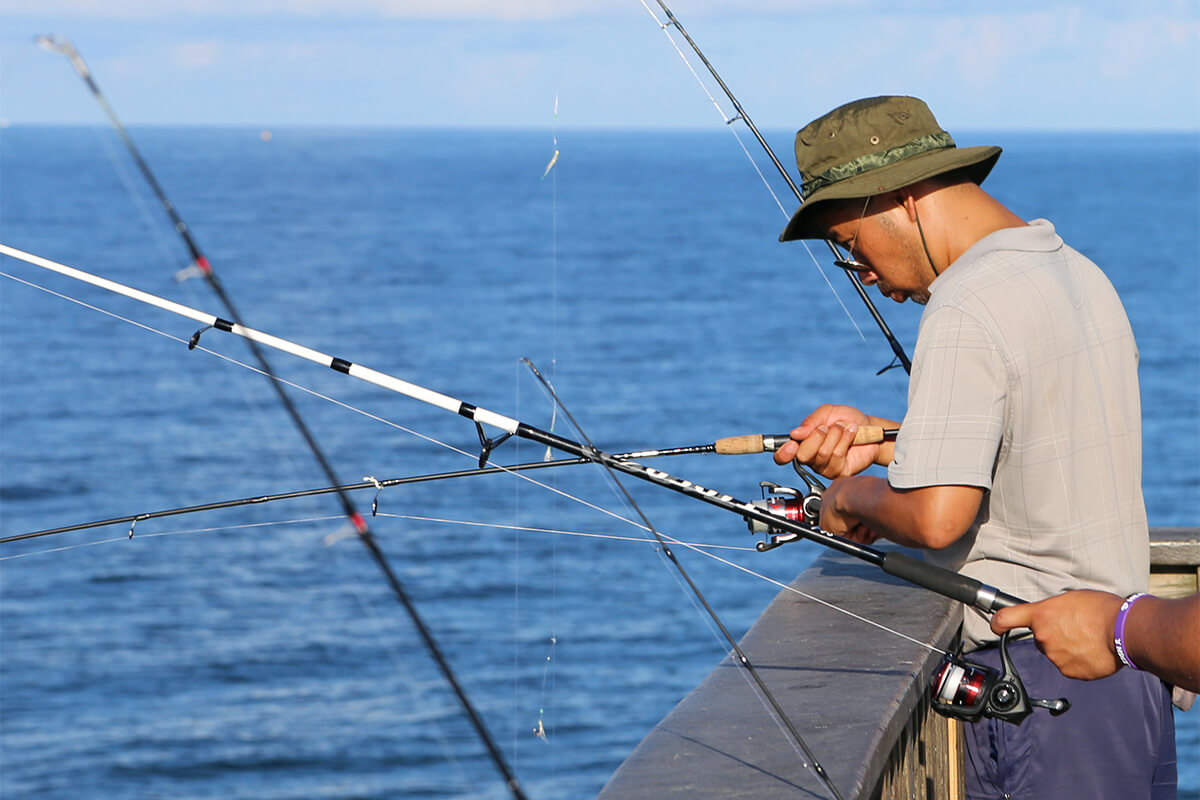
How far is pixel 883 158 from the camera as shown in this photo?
2457 millimetres

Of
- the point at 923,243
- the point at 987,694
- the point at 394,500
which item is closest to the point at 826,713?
the point at 987,694

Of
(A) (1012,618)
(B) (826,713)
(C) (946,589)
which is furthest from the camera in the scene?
(B) (826,713)

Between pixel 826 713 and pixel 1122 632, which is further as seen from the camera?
pixel 826 713

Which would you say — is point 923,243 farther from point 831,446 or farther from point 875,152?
point 831,446

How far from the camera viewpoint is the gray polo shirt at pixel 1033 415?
2223mm

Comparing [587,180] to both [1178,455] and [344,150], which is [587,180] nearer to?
[344,150]

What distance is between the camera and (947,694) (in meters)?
2.50

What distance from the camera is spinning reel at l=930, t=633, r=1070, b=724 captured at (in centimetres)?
241

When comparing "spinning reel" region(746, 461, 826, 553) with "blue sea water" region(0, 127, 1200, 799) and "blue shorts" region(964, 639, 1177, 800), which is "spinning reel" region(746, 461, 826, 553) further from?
"blue shorts" region(964, 639, 1177, 800)

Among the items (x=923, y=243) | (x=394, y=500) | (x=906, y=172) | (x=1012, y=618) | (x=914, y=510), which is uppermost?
(x=394, y=500)

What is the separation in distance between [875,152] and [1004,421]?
535mm

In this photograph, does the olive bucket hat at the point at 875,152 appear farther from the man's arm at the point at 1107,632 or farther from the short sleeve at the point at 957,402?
the man's arm at the point at 1107,632

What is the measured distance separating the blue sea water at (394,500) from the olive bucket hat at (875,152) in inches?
33.6

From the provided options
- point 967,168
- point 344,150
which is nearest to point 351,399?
point 967,168
